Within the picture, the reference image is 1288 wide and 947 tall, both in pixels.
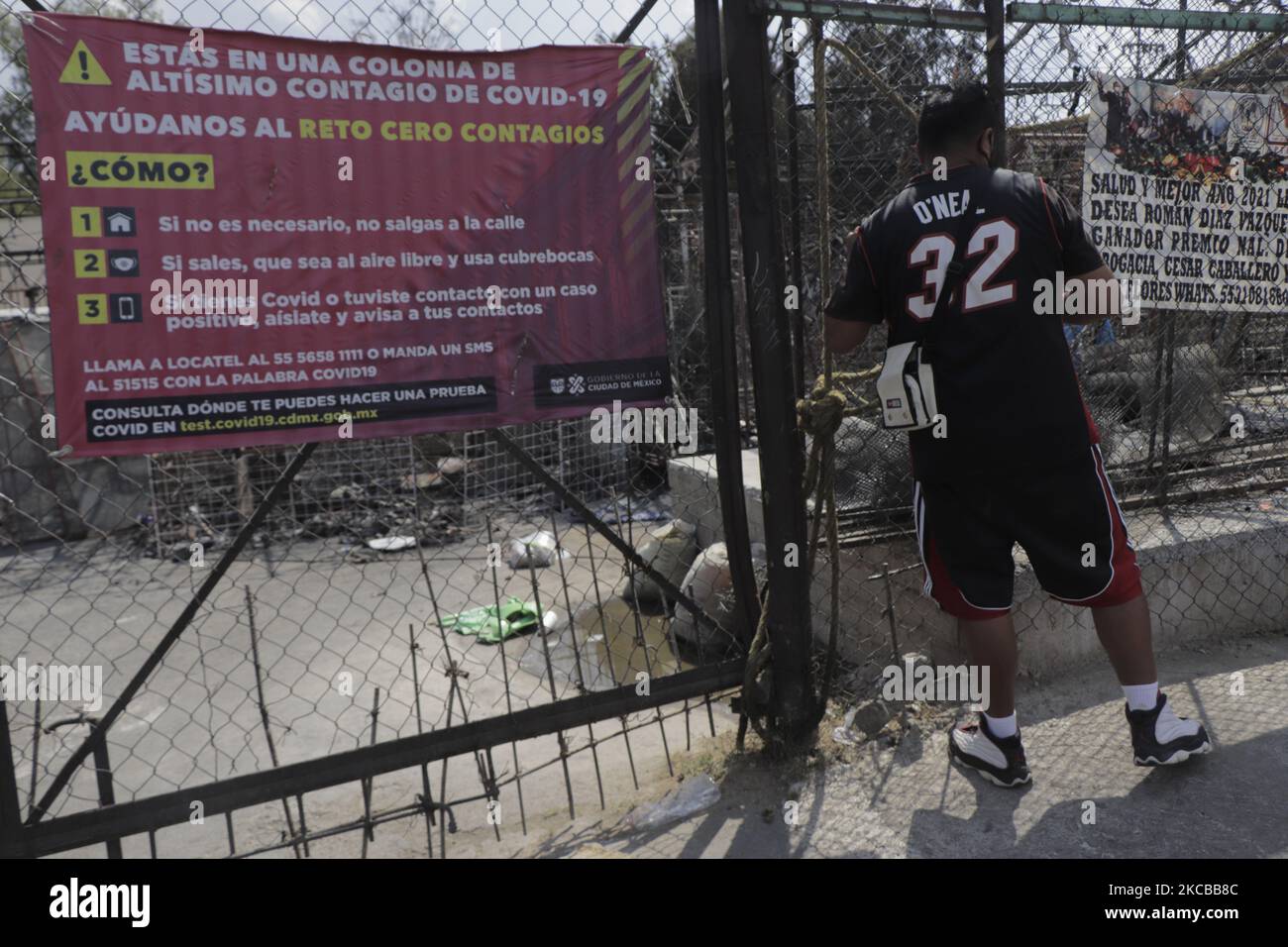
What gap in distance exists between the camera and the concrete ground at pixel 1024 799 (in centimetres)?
252

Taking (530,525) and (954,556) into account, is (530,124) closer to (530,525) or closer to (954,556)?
(954,556)

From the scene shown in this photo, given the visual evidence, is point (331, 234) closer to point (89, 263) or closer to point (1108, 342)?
point (89, 263)

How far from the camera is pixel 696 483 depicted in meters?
6.28

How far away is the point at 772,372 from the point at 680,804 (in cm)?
139

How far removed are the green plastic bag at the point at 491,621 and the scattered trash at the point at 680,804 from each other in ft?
9.44

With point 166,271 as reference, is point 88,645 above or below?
below

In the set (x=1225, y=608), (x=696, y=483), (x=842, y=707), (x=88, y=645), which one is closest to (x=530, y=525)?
(x=696, y=483)

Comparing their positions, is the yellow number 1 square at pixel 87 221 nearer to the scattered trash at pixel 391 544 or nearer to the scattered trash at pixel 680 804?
the scattered trash at pixel 680 804

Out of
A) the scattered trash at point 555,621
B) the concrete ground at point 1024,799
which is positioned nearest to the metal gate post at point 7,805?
the concrete ground at point 1024,799

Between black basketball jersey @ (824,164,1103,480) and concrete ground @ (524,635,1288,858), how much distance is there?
1.00 metres

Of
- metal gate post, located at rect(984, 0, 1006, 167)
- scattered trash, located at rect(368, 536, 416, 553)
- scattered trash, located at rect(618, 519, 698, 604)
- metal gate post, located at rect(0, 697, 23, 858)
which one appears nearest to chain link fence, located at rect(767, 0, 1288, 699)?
metal gate post, located at rect(984, 0, 1006, 167)

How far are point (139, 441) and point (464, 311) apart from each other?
3.00 ft
